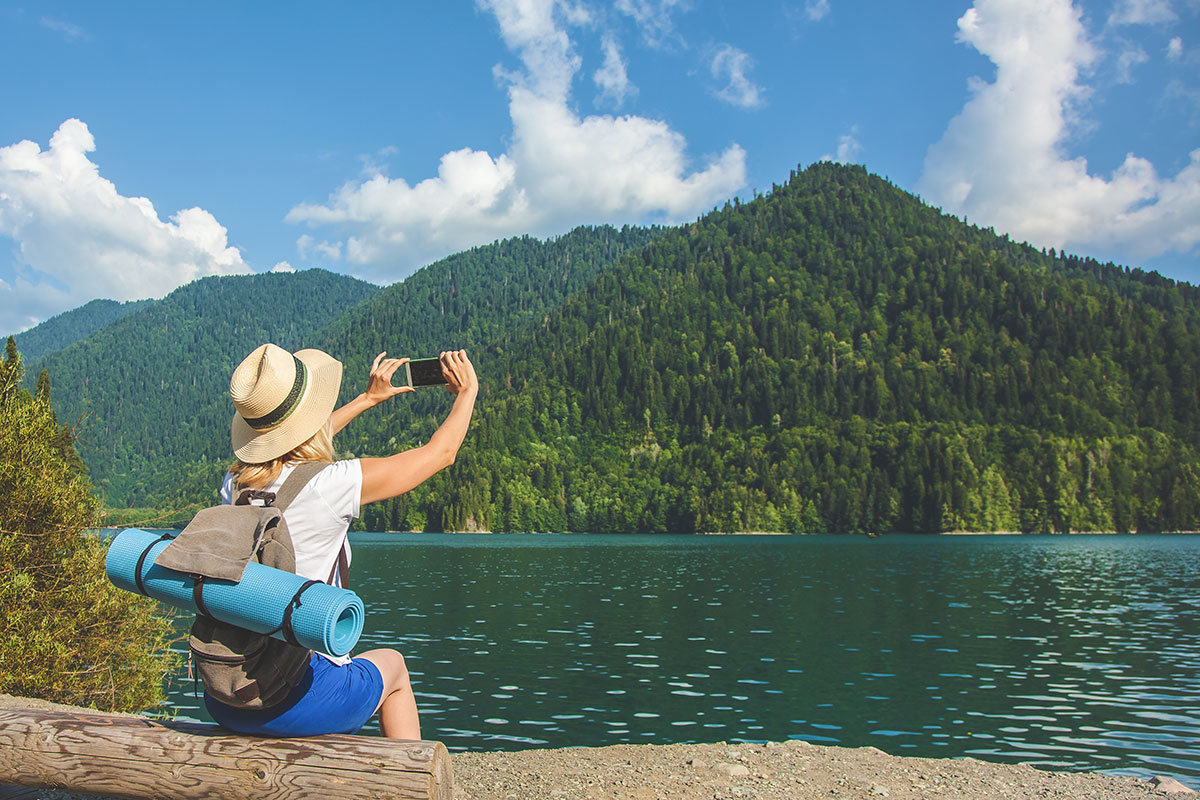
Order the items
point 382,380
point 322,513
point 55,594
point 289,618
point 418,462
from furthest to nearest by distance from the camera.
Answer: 1. point 55,594
2. point 382,380
3. point 418,462
4. point 322,513
5. point 289,618

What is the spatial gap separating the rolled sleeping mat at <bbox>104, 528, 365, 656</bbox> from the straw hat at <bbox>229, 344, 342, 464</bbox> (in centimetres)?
70

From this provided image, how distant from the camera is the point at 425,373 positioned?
530cm

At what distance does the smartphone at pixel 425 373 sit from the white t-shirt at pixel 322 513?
91 cm

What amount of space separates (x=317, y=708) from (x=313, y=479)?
123cm

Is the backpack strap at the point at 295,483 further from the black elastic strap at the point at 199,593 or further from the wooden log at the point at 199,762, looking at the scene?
the wooden log at the point at 199,762

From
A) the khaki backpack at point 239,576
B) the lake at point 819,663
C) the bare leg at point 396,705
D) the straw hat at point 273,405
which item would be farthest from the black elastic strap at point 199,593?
the lake at point 819,663

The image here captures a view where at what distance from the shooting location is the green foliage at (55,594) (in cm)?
1587

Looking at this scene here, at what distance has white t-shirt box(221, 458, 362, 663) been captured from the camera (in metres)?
4.33

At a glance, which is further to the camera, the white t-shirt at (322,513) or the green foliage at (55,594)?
the green foliage at (55,594)

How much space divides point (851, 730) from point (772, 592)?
36840mm

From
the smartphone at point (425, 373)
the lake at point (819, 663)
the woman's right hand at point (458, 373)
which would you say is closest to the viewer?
the woman's right hand at point (458, 373)

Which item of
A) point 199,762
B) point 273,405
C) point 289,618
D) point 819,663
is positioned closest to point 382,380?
point 273,405

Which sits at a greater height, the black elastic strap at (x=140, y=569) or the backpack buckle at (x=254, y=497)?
the backpack buckle at (x=254, y=497)

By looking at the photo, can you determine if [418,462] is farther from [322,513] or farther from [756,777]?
[756,777]
